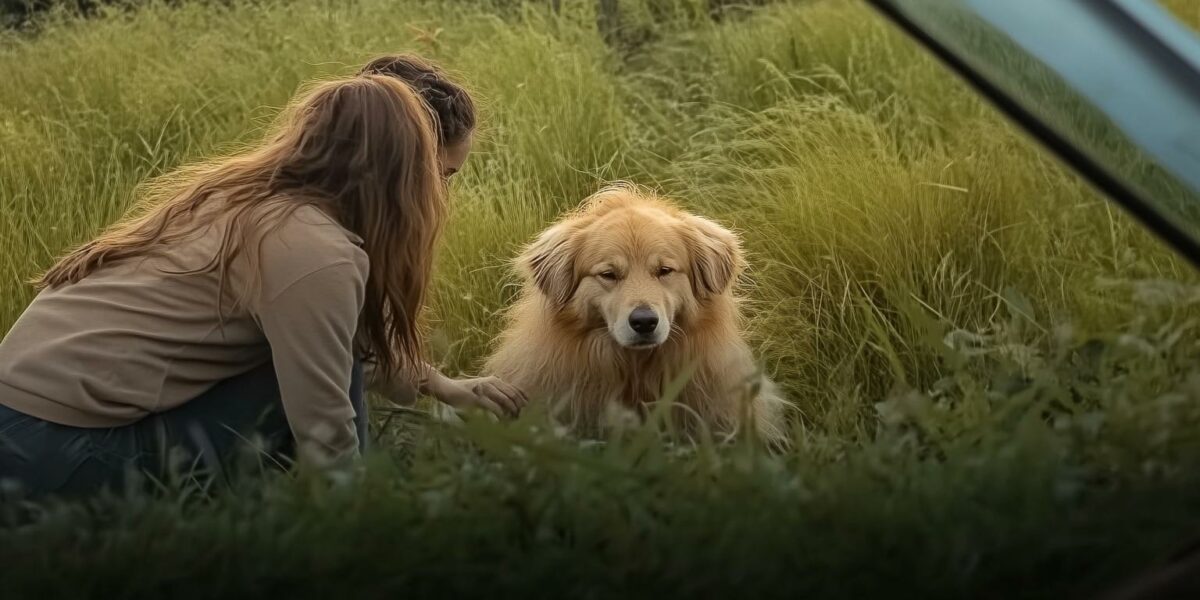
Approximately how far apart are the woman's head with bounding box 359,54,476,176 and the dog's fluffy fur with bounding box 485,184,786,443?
590mm

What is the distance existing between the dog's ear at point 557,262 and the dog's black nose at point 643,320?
35 cm

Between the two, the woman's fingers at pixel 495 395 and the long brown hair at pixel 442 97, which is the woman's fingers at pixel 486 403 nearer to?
the woman's fingers at pixel 495 395

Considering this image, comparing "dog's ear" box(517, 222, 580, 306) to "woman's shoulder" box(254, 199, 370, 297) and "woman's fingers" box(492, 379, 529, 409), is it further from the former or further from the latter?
"woman's shoulder" box(254, 199, 370, 297)

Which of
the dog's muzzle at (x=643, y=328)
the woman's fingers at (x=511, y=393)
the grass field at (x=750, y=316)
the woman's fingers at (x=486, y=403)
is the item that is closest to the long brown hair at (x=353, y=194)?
the woman's fingers at (x=486, y=403)

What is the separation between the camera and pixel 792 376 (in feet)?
13.5

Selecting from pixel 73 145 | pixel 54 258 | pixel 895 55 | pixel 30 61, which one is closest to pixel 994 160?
pixel 895 55

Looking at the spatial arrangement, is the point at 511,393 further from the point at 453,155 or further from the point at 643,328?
the point at 453,155

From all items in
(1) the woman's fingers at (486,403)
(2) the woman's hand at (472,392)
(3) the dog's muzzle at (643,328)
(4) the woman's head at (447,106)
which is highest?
(4) the woman's head at (447,106)

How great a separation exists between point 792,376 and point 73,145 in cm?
315

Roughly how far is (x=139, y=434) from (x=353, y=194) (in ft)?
2.28

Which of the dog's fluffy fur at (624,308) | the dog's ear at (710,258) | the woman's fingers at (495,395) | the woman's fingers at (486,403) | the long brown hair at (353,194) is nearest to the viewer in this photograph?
the long brown hair at (353,194)

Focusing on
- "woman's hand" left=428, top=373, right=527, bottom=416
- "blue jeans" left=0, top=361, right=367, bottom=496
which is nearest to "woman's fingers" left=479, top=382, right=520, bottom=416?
"woman's hand" left=428, top=373, right=527, bottom=416

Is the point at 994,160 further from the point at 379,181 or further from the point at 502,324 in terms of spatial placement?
the point at 379,181

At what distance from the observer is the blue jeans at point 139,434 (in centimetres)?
274
